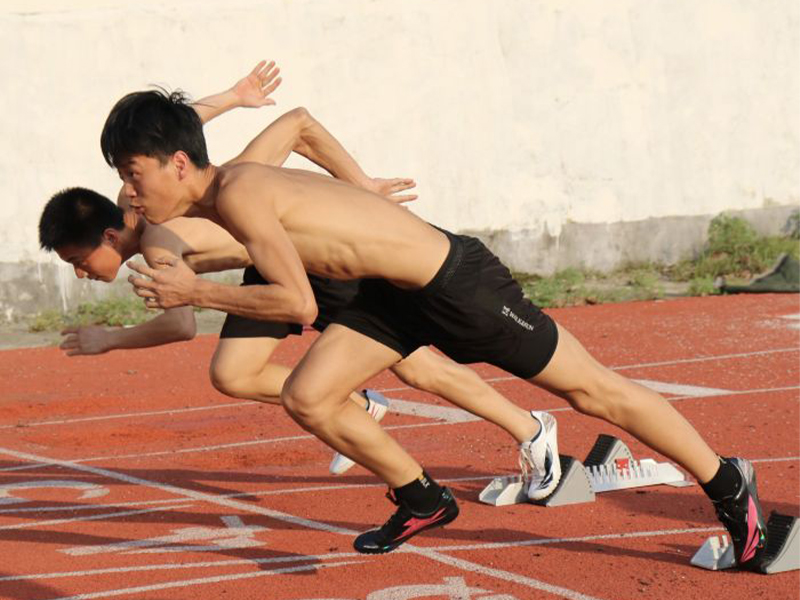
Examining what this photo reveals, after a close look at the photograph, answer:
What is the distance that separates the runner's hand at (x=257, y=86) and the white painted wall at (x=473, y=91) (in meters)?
7.08

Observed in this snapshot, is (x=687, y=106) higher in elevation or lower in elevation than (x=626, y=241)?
higher

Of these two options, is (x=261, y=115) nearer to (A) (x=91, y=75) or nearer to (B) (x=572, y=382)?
(A) (x=91, y=75)

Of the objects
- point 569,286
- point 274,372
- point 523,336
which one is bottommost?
point 569,286

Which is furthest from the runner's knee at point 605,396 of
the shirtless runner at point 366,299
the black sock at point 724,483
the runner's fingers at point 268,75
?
the runner's fingers at point 268,75

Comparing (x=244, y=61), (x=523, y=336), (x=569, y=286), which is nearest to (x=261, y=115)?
(x=244, y=61)

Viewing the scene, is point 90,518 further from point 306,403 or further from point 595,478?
point 595,478

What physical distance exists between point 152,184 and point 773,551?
2670mm

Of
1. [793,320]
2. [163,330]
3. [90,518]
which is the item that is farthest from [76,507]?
[793,320]

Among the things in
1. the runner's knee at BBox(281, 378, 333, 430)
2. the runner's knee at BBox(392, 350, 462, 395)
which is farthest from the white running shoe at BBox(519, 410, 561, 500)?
the runner's knee at BBox(281, 378, 333, 430)

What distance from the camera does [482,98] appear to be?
606 inches

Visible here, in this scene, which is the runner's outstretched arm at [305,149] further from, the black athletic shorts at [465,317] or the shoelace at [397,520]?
the shoelace at [397,520]

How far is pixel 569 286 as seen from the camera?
15.0 meters

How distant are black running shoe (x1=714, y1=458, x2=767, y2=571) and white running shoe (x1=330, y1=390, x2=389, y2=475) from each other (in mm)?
2349

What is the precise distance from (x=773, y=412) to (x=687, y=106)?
811 centimetres
